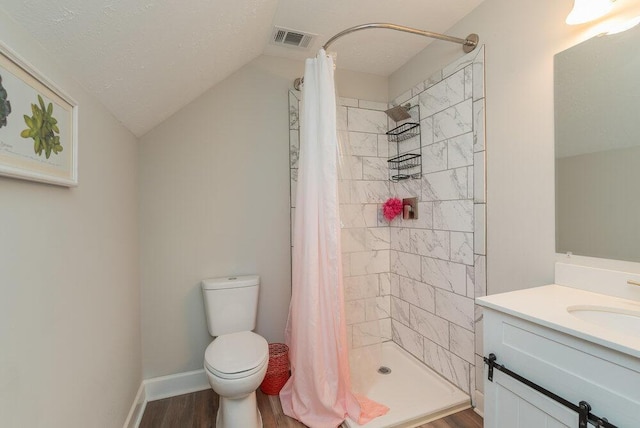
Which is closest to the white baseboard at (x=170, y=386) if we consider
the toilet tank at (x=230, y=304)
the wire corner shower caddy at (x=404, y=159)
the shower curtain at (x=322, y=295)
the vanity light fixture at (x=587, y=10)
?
the toilet tank at (x=230, y=304)

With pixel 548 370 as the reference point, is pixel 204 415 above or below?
below

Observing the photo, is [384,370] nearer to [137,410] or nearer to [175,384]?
[175,384]

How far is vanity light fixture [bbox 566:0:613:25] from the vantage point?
1146 millimetres

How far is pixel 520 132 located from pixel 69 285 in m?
2.11

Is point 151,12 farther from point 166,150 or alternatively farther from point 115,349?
point 115,349

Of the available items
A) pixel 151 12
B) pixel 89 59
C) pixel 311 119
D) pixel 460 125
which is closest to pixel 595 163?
pixel 460 125

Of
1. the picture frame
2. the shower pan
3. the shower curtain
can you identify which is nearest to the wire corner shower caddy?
the shower pan

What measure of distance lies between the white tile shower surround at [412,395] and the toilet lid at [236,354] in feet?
2.08

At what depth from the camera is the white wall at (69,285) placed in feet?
2.39

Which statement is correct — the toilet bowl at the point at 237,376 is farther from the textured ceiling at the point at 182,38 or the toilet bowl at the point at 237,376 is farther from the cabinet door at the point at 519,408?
the textured ceiling at the point at 182,38

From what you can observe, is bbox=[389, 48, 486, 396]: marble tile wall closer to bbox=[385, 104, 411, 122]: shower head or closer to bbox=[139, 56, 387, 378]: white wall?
bbox=[385, 104, 411, 122]: shower head

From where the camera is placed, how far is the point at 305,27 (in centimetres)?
189

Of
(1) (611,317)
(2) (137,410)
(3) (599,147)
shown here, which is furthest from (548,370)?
(2) (137,410)

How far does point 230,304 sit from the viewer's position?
195cm
